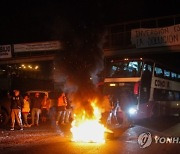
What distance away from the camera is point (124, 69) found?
21.5 m

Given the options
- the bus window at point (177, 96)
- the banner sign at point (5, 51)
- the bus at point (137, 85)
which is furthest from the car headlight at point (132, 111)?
the banner sign at point (5, 51)

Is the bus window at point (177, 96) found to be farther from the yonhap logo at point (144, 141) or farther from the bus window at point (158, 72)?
the yonhap logo at point (144, 141)

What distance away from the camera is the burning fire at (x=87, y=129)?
13.4 meters

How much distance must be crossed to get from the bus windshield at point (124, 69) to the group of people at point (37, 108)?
353 centimetres

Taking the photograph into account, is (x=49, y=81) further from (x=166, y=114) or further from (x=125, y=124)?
(x=125, y=124)

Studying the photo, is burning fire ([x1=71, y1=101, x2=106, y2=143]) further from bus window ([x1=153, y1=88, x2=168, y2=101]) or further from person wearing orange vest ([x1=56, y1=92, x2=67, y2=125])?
bus window ([x1=153, y1=88, x2=168, y2=101])

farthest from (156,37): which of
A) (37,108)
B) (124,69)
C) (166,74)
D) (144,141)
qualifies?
(144,141)

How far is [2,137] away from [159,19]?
15279 millimetres

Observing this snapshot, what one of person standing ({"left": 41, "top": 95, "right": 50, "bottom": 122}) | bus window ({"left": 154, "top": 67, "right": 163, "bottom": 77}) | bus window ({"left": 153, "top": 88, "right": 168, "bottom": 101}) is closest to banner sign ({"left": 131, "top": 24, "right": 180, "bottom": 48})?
bus window ({"left": 154, "top": 67, "right": 163, "bottom": 77})

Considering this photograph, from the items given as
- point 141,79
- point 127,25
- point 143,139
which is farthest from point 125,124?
point 127,25

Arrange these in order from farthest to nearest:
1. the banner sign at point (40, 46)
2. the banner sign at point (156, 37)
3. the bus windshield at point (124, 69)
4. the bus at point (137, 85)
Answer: the banner sign at point (40, 46)
the banner sign at point (156, 37)
the bus windshield at point (124, 69)
the bus at point (137, 85)

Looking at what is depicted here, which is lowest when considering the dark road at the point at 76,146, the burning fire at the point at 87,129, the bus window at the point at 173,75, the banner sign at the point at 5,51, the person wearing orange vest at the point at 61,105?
the dark road at the point at 76,146

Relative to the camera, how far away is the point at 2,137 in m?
14.6

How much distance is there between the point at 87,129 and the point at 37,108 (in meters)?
5.83
